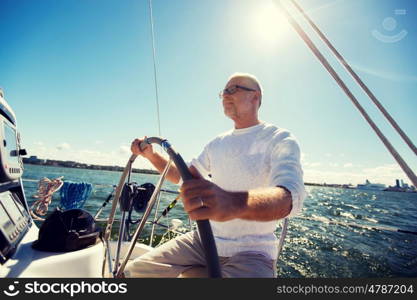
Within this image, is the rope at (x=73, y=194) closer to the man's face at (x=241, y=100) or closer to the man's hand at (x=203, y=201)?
the man's face at (x=241, y=100)

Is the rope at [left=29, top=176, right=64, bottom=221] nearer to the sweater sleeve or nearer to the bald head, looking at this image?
the bald head

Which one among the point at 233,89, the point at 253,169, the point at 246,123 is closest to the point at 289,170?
the point at 253,169

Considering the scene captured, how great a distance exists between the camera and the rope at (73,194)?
247cm

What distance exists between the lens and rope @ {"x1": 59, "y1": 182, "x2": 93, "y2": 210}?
97.3 inches

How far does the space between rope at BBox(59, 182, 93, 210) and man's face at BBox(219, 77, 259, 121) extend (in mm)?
1783

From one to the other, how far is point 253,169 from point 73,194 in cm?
198

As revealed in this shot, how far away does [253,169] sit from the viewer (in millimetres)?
1516

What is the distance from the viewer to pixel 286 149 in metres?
1.29

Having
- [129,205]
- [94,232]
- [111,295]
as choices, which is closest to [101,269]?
[94,232]

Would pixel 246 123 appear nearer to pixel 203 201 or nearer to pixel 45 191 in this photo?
pixel 203 201

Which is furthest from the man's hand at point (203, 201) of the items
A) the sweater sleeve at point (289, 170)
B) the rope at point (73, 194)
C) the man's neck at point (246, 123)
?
the rope at point (73, 194)

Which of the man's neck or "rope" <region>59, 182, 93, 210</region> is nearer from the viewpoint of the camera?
the man's neck

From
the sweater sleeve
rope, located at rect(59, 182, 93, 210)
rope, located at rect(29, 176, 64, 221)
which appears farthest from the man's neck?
rope, located at rect(29, 176, 64, 221)

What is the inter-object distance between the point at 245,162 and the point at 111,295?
1010 millimetres
